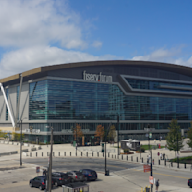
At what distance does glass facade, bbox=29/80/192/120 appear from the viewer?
284ft

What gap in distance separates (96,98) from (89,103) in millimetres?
3589

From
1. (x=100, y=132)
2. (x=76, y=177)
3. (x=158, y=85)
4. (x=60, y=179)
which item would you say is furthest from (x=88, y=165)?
(x=158, y=85)

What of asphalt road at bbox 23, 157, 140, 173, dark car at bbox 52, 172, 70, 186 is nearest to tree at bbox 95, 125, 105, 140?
asphalt road at bbox 23, 157, 140, 173

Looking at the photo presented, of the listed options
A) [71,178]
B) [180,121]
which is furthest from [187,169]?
[180,121]

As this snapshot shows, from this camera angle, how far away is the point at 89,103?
92438mm

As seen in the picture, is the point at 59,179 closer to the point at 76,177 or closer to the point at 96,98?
the point at 76,177

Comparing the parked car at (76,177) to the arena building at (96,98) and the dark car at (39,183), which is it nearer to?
the dark car at (39,183)

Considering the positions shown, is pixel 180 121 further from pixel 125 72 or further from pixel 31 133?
pixel 31 133

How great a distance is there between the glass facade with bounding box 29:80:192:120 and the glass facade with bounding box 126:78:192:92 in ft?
14.7

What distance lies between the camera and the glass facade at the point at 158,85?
100250mm

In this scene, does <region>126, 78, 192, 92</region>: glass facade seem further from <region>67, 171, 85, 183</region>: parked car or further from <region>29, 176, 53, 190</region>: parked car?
<region>29, 176, 53, 190</region>: parked car

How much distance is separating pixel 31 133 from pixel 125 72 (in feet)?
144

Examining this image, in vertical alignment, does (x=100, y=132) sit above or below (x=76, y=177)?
above

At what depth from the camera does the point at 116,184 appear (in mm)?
28766
